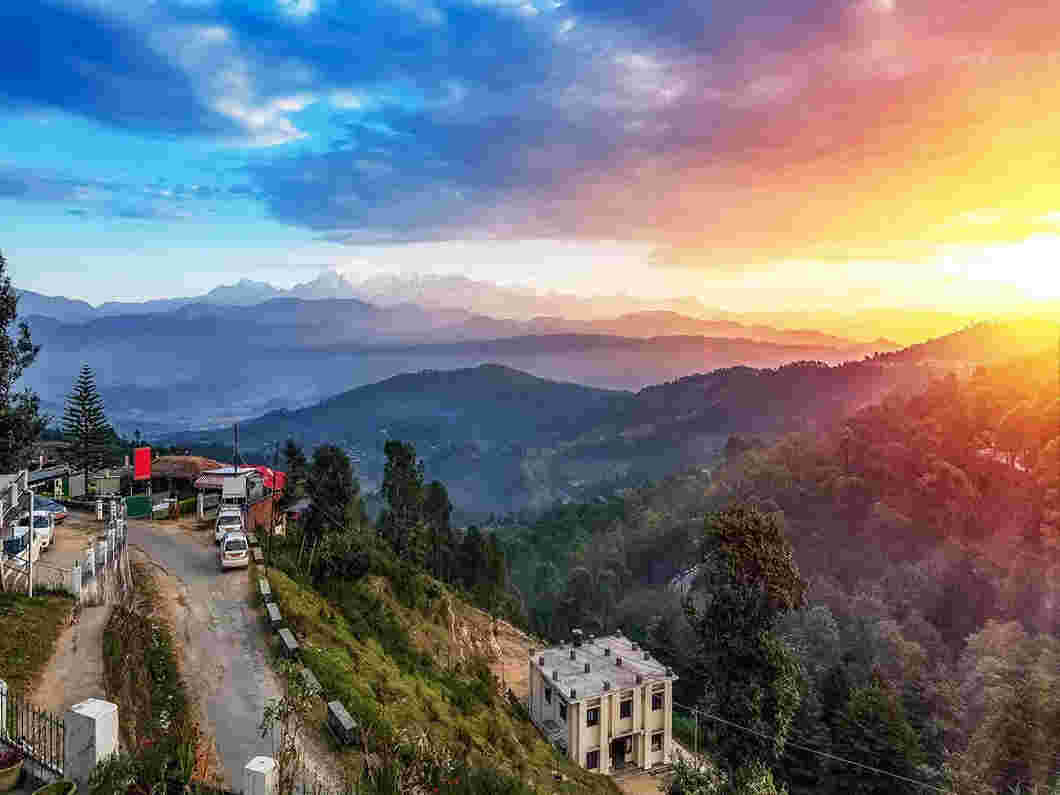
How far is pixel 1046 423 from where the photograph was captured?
53.9 meters

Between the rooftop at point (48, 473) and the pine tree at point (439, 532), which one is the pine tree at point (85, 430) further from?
the pine tree at point (439, 532)

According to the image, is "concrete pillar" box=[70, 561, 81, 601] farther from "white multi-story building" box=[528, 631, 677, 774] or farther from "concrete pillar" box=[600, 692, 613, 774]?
"concrete pillar" box=[600, 692, 613, 774]

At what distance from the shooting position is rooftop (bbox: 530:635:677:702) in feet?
84.6

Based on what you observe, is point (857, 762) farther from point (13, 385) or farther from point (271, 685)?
point (13, 385)

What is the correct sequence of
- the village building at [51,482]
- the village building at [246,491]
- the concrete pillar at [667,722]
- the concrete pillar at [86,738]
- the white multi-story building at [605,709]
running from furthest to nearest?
the village building at [51,482] < the concrete pillar at [667,722] < the white multi-story building at [605,709] < the village building at [246,491] < the concrete pillar at [86,738]

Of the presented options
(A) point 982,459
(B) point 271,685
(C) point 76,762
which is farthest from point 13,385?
(A) point 982,459

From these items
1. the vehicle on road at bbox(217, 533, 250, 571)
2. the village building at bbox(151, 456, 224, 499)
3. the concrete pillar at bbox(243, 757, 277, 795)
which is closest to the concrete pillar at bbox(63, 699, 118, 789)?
the concrete pillar at bbox(243, 757, 277, 795)

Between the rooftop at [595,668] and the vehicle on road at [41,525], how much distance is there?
55.6ft

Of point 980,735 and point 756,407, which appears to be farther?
point 756,407

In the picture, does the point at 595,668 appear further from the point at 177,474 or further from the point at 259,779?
the point at 259,779

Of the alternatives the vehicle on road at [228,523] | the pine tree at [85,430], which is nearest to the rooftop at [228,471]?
the vehicle on road at [228,523]

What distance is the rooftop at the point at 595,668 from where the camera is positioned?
25.8 m

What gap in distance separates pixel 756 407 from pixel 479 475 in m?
64.2

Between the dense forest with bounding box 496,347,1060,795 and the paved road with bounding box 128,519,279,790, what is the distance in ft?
37.4
